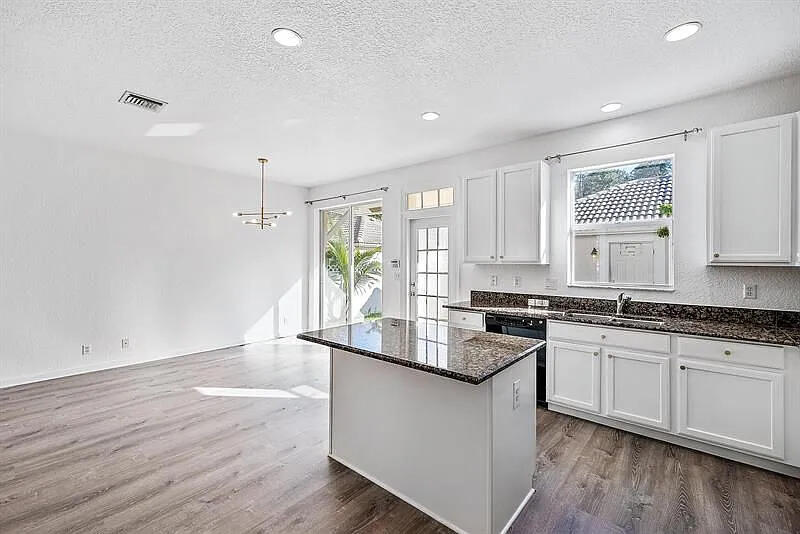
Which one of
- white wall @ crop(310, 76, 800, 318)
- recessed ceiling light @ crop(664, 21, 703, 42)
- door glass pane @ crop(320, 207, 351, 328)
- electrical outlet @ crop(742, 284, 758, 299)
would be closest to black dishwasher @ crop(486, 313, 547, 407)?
white wall @ crop(310, 76, 800, 318)

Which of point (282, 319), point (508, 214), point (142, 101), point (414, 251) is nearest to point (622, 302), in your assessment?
point (508, 214)

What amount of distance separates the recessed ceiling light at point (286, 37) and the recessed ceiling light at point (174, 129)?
6.25ft

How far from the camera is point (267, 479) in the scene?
2449 millimetres

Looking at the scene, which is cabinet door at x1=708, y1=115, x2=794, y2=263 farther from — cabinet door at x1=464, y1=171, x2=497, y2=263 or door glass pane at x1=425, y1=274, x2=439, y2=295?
door glass pane at x1=425, y1=274, x2=439, y2=295

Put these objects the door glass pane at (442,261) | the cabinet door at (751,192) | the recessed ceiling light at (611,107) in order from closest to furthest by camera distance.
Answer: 1. the cabinet door at (751,192)
2. the recessed ceiling light at (611,107)
3. the door glass pane at (442,261)

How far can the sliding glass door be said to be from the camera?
6.39 metres

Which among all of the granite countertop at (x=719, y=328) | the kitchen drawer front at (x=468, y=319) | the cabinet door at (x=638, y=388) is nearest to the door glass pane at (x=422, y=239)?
the kitchen drawer front at (x=468, y=319)

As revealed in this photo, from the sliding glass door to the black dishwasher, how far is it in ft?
8.98

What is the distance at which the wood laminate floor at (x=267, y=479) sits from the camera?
205 centimetres

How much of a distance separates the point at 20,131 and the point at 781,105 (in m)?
6.92

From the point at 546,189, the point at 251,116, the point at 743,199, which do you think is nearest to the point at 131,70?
the point at 251,116

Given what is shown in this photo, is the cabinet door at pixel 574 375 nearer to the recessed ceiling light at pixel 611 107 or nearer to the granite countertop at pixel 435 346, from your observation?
the granite countertop at pixel 435 346

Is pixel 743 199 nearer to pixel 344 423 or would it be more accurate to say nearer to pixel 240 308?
pixel 344 423

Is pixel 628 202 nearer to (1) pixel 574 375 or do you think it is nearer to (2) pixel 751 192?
(2) pixel 751 192
